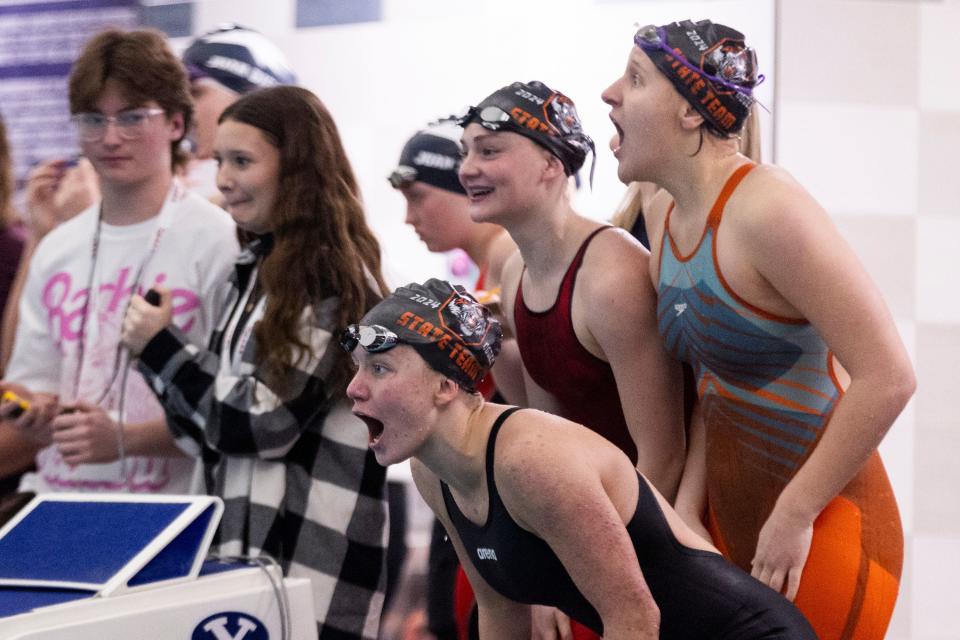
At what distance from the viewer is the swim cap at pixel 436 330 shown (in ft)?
6.79

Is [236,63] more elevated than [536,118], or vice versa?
[236,63]

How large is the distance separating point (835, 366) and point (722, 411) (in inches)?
8.5

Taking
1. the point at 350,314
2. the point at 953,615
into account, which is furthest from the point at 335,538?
the point at 953,615

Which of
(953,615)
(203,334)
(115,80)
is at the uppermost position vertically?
(115,80)

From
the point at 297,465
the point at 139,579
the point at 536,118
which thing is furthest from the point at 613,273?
the point at 139,579

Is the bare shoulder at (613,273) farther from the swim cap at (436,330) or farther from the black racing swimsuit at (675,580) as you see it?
the black racing swimsuit at (675,580)

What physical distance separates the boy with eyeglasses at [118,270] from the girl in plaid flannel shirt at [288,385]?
0.30m

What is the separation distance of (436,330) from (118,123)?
1608 millimetres

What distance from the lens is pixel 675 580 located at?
2.01 metres

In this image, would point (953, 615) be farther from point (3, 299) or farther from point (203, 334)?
point (3, 299)

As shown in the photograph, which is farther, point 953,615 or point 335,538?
point 953,615

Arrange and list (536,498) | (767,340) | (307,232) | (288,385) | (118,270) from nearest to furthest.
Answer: (536,498) < (767,340) < (288,385) < (307,232) < (118,270)

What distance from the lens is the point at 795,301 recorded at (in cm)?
203

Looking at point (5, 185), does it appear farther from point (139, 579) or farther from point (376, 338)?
point (376, 338)
